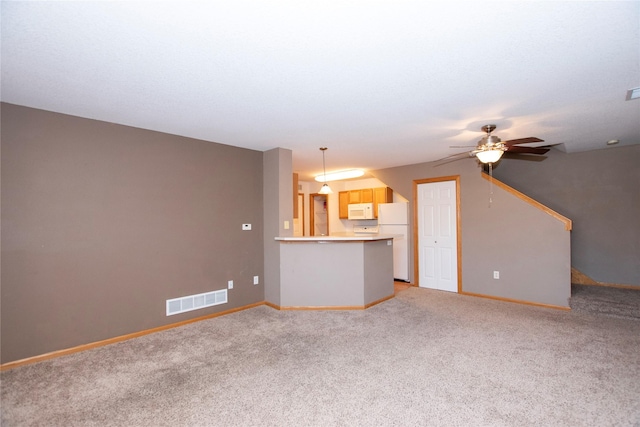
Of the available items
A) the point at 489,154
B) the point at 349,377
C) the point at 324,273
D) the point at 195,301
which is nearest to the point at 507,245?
the point at 489,154

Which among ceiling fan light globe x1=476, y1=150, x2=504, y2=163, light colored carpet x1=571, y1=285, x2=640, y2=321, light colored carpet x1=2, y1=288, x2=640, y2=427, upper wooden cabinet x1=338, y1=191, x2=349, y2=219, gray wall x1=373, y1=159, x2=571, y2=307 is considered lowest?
light colored carpet x1=2, y1=288, x2=640, y2=427

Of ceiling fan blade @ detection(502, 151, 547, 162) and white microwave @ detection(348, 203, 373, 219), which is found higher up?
ceiling fan blade @ detection(502, 151, 547, 162)

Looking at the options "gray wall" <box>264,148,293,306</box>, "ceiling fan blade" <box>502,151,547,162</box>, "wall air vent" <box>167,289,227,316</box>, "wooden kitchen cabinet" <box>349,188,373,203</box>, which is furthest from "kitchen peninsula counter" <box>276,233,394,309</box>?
"ceiling fan blade" <box>502,151,547,162</box>

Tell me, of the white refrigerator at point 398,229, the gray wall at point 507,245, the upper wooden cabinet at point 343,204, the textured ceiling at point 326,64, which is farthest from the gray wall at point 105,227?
the gray wall at point 507,245

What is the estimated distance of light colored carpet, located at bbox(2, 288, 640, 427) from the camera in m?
1.98

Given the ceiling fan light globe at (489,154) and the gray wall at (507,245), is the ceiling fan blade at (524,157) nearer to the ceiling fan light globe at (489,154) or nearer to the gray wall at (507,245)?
the gray wall at (507,245)

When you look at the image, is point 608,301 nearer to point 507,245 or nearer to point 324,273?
point 507,245

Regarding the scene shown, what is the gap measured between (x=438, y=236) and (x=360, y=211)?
76.7 inches

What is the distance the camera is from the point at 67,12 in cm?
157

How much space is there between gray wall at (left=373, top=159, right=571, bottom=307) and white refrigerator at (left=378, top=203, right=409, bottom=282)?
2.94 ft

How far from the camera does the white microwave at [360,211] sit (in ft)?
22.4

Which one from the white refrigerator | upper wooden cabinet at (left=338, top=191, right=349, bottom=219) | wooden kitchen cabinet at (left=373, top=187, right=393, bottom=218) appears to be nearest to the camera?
the white refrigerator

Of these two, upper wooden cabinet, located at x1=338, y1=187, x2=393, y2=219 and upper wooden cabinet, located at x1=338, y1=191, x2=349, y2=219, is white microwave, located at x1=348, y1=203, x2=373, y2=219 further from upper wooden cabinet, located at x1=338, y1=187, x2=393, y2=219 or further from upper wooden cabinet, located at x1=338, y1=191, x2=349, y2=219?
upper wooden cabinet, located at x1=338, y1=191, x2=349, y2=219

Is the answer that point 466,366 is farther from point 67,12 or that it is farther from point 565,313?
point 67,12
